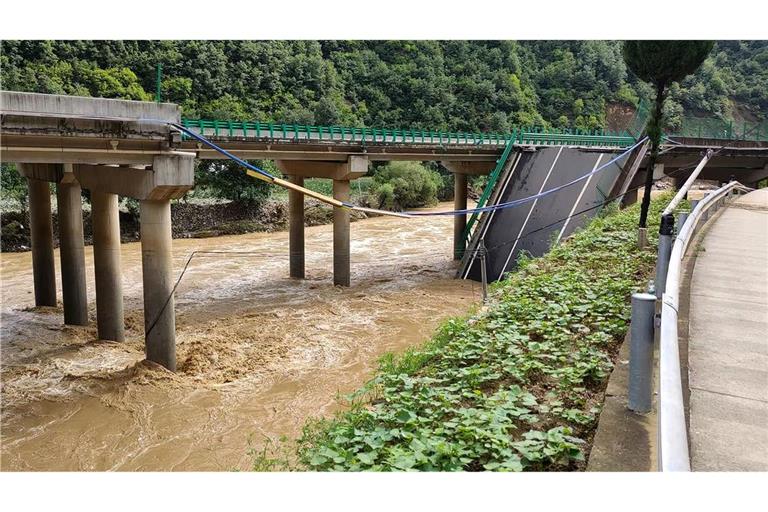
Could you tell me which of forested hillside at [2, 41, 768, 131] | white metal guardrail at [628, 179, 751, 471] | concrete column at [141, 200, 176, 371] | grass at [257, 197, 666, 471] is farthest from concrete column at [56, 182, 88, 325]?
forested hillside at [2, 41, 768, 131]

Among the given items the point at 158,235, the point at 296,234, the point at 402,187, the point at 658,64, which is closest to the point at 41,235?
the point at 158,235

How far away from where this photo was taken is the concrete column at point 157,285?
42.7ft

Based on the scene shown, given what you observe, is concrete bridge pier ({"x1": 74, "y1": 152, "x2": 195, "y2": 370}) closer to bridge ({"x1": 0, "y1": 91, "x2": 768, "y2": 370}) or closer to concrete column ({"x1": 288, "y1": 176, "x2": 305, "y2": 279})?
bridge ({"x1": 0, "y1": 91, "x2": 768, "y2": 370})

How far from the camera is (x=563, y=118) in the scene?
74500 millimetres

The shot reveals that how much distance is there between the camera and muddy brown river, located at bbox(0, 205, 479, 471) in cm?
1001

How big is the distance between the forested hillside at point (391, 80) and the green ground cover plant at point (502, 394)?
135 ft

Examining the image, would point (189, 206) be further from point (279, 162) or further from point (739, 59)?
point (739, 59)

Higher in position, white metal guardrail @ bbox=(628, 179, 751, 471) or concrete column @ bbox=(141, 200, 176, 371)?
white metal guardrail @ bbox=(628, 179, 751, 471)

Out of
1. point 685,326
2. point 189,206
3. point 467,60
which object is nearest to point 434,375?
point 685,326

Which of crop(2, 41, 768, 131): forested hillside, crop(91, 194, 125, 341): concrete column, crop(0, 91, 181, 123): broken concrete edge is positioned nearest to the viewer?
crop(0, 91, 181, 123): broken concrete edge

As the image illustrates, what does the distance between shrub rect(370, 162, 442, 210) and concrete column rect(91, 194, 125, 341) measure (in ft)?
96.3

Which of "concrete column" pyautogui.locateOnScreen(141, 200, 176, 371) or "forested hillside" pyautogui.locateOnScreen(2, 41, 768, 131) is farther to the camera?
"forested hillside" pyautogui.locateOnScreen(2, 41, 768, 131)

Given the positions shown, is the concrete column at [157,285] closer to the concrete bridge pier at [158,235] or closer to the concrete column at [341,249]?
the concrete bridge pier at [158,235]

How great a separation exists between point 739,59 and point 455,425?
104 metres
